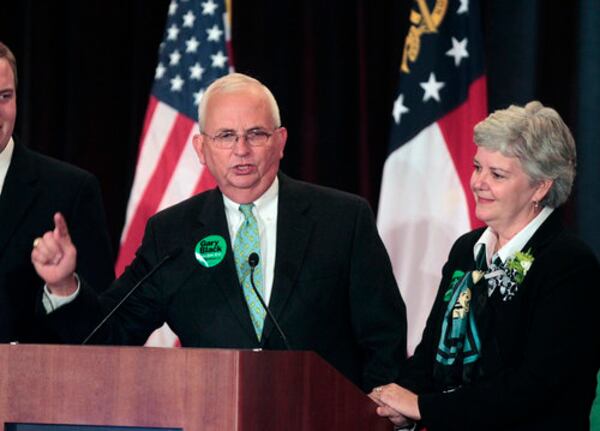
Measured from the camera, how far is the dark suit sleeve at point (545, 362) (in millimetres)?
2684

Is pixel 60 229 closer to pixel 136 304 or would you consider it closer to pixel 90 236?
pixel 136 304

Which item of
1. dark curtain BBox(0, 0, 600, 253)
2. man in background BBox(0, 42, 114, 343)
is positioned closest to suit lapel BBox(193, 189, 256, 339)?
man in background BBox(0, 42, 114, 343)

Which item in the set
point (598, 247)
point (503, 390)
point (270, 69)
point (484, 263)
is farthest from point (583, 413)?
point (270, 69)

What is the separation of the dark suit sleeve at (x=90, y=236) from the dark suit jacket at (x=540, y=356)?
1.16 meters

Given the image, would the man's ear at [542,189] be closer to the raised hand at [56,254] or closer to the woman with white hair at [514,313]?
the woman with white hair at [514,313]

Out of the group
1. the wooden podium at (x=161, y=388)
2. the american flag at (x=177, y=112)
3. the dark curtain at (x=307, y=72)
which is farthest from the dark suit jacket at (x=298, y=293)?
the dark curtain at (x=307, y=72)

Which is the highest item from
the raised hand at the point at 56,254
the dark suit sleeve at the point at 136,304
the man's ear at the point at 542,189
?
the man's ear at the point at 542,189

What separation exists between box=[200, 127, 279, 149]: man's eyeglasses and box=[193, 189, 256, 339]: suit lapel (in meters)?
0.20

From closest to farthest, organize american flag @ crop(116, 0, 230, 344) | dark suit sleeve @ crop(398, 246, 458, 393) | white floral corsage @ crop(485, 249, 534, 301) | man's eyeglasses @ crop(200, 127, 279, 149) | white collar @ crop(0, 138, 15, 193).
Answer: white floral corsage @ crop(485, 249, 534, 301) → dark suit sleeve @ crop(398, 246, 458, 393) → man's eyeglasses @ crop(200, 127, 279, 149) → white collar @ crop(0, 138, 15, 193) → american flag @ crop(116, 0, 230, 344)

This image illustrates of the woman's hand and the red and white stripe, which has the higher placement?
the red and white stripe

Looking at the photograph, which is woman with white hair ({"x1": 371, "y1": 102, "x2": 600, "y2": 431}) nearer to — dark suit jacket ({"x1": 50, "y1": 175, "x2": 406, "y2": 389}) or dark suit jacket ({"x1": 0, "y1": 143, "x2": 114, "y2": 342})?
dark suit jacket ({"x1": 50, "y1": 175, "x2": 406, "y2": 389})

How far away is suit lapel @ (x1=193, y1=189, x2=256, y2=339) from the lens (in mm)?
3117

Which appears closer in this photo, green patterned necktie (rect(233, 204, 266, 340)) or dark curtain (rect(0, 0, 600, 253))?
green patterned necktie (rect(233, 204, 266, 340))

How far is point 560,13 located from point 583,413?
7.84 ft
